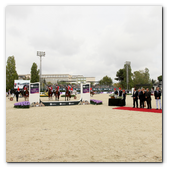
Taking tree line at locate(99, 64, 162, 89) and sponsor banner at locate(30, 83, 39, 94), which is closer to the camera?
sponsor banner at locate(30, 83, 39, 94)

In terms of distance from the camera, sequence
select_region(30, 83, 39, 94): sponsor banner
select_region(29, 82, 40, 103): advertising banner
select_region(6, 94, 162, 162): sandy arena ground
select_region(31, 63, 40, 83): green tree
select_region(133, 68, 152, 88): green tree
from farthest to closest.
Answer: select_region(133, 68, 152, 88): green tree
select_region(31, 63, 40, 83): green tree
select_region(30, 83, 39, 94): sponsor banner
select_region(29, 82, 40, 103): advertising banner
select_region(6, 94, 162, 162): sandy arena ground

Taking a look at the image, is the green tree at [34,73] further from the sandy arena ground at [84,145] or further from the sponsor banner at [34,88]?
the sandy arena ground at [84,145]

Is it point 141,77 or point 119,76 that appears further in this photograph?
point 119,76

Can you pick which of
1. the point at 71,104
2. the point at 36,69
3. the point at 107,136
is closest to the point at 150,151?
the point at 107,136

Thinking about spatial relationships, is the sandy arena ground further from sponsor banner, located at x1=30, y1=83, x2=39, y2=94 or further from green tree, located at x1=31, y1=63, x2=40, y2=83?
green tree, located at x1=31, y1=63, x2=40, y2=83

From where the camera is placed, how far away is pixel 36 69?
55.5m

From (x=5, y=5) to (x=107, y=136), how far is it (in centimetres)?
428

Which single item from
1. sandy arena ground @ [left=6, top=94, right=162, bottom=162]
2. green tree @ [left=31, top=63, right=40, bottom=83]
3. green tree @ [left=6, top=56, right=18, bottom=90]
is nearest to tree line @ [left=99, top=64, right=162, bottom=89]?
green tree @ [left=31, top=63, right=40, bottom=83]

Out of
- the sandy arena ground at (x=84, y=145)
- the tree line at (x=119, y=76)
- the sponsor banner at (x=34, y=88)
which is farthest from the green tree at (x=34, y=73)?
the sandy arena ground at (x=84, y=145)

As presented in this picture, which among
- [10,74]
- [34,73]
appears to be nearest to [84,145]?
[10,74]

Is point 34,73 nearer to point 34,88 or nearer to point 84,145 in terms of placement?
point 34,88

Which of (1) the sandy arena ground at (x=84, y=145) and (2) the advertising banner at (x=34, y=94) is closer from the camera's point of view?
(1) the sandy arena ground at (x=84, y=145)

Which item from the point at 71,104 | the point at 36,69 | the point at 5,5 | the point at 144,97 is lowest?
the point at 71,104

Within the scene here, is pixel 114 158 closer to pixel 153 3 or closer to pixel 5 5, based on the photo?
pixel 153 3
